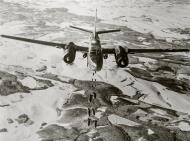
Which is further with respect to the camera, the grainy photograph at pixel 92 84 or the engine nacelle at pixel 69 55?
the engine nacelle at pixel 69 55

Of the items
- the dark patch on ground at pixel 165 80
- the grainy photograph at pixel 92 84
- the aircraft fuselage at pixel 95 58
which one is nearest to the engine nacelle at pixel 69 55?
the grainy photograph at pixel 92 84

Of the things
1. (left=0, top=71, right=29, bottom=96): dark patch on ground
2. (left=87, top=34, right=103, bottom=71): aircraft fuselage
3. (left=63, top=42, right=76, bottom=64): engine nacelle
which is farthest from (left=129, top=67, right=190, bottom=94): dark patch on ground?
(left=0, top=71, right=29, bottom=96): dark patch on ground

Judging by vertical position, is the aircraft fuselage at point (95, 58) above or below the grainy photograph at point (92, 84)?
above

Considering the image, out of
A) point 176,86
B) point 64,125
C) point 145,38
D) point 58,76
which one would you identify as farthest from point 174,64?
point 64,125

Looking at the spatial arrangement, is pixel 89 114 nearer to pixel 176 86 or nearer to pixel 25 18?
pixel 176 86

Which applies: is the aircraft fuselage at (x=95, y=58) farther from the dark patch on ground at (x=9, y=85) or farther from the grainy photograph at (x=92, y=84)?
the dark patch on ground at (x=9, y=85)

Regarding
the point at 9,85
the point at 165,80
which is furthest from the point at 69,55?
the point at 165,80

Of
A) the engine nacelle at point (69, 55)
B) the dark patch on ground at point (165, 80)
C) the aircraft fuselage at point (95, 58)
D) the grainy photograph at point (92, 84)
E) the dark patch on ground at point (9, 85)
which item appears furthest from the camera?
the dark patch on ground at point (165, 80)

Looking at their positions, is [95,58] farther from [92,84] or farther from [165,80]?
[165,80]

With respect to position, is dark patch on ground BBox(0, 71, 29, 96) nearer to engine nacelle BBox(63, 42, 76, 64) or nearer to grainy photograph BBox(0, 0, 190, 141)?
grainy photograph BBox(0, 0, 190, 141)
